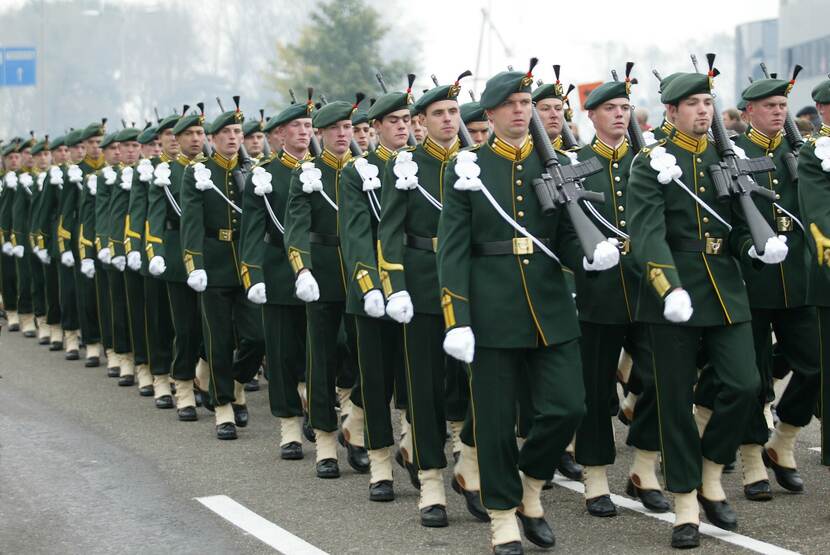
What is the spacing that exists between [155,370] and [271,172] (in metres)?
2.99

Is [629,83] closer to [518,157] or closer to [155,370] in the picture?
[518,157]

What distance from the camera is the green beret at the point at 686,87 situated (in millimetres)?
7145

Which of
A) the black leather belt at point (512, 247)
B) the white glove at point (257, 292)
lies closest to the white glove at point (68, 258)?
the white glove at point (257, 292)

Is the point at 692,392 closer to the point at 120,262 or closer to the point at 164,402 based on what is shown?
the point at 164,402

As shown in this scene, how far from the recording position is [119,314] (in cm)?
1341

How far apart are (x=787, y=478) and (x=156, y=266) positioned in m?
4.93

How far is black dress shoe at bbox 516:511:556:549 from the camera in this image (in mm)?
6918

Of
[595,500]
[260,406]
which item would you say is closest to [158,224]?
[260,406]

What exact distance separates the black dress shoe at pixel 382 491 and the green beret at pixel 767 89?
9.39 feet

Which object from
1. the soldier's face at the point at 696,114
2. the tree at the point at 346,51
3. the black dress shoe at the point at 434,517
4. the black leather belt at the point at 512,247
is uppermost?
the tree at the point at 346,51

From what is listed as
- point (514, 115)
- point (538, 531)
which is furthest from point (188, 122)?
point (538, 531)

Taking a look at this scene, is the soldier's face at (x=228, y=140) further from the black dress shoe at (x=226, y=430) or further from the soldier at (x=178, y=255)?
the black dress shoe at (x=226, y=430)

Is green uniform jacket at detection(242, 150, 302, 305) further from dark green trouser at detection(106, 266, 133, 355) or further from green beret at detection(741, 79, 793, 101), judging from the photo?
dark green trouser at detection(106, 266, 133, 355)

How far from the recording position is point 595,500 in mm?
7680
